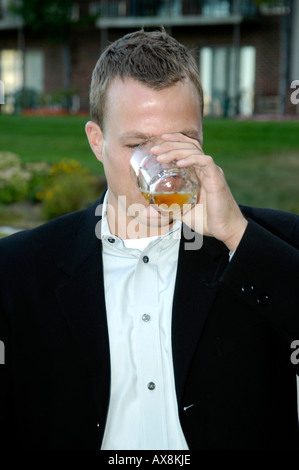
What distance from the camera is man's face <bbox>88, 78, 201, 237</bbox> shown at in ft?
7.66

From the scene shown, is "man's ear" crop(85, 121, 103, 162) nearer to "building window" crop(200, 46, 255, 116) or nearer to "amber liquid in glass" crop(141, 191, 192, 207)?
"amber liquid in glass" crop(141, 191, 192, 207)

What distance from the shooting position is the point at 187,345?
2365mm

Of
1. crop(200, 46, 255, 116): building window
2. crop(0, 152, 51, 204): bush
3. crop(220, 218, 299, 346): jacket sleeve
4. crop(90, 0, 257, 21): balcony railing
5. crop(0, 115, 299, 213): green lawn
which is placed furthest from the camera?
crop(90, 0, 257, 21): balcony railing

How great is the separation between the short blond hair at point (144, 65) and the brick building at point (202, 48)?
1741cm

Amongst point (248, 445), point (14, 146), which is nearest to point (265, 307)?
point (248, 445)

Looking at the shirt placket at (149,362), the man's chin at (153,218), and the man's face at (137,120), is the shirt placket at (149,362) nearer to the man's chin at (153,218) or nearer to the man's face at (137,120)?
the man's chin at (153,218)

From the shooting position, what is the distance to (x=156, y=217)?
95.1 inches

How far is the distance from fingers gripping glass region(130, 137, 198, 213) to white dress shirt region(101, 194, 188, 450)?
0.29m

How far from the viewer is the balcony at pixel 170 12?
21516mm

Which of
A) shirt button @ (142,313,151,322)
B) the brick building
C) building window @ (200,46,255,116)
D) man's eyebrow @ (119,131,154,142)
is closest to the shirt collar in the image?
shirt button @ (142,313,151,322)

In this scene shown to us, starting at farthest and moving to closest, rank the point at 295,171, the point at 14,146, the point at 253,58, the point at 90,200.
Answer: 1. the point at 253,58
2. the point at 14,146
3. the point at 295,171
4. the point at 90,200

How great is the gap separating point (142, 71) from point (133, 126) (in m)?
0.22

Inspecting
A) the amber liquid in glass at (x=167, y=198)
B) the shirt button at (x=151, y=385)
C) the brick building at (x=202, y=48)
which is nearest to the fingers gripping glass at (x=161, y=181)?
the amber liquid in glass at (x=167, y=198)

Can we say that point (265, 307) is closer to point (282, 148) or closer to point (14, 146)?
point (282, 148)
